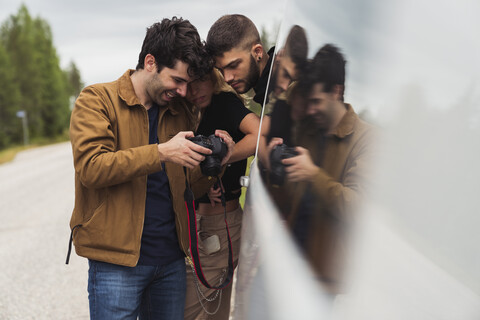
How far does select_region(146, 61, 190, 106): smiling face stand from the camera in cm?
197

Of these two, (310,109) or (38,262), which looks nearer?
(310,109)

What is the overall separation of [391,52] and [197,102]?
143 cm

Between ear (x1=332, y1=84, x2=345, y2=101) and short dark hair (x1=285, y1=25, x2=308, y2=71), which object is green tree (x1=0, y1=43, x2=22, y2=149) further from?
ear (x1=332, y1=84, x2=345, y2=101)

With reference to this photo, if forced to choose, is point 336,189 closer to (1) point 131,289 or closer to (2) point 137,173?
(2) point 137,173

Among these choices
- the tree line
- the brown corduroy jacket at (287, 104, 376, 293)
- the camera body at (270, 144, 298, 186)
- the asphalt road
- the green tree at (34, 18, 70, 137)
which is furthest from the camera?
the green tree at (34, 18, 70, 137)

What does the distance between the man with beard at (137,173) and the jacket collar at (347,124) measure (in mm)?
824

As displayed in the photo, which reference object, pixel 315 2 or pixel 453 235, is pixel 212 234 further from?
pixel 453 235

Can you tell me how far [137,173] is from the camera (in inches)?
70.3

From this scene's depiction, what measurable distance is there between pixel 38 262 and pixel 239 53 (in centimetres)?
417

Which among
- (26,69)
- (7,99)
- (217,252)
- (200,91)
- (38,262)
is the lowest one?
(7,99)

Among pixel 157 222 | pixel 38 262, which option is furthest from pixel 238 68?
pixel 38 262

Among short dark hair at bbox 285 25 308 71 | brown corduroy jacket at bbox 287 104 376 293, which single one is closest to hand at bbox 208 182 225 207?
short dark hair at bbox 285 25 308 71

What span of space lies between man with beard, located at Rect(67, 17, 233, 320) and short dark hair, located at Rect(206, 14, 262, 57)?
171 millimetres

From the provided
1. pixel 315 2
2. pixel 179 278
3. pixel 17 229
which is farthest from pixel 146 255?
pixel 17 229
